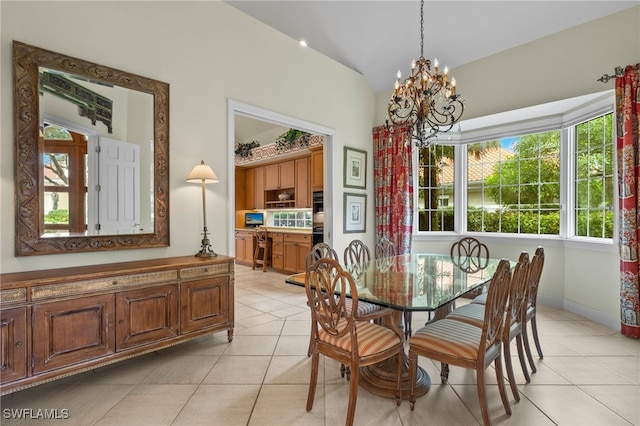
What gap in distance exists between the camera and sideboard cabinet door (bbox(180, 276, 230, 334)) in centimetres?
257

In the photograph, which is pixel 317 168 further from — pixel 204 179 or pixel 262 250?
pixel 204 179

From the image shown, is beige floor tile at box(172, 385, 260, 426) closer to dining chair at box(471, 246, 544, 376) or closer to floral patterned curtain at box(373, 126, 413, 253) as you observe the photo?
dining chair at box(471, 246, 544, 376)

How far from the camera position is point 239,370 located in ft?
7.88

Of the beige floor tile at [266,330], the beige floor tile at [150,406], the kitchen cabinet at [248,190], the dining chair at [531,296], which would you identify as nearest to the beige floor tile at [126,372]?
the beige floor tile at [150,406]

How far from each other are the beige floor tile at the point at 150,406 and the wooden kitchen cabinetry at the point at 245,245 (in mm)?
4862

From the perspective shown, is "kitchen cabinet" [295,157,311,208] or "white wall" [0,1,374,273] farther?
"kitchen cabinet" [295,157,311,208]

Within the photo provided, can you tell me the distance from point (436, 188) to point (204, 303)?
3.90 meters

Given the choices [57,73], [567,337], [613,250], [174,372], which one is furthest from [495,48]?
[174,372]

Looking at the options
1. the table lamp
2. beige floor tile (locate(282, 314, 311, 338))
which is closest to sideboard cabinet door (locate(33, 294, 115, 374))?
the table lamp

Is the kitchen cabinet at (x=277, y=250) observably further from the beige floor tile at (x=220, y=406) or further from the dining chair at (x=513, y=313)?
the dining chair at (x=513, y=313)

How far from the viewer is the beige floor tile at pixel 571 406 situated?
1.80 metres

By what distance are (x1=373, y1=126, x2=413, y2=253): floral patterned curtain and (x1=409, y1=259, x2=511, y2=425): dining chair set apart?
9.00 ft

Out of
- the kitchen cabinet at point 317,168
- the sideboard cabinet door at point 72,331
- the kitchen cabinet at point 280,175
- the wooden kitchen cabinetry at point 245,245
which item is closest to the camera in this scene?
the sideboard cabinet door at point 72,331

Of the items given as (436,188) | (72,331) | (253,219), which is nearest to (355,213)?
(436,188)
